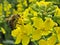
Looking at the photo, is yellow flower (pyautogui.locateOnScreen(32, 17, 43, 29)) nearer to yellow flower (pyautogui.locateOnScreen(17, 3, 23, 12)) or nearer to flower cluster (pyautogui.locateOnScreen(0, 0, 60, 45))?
flower cluster (pyautogui.locateOnScreen(0, 0, 60, 45))

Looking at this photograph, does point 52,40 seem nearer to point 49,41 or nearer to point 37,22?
point 49,41

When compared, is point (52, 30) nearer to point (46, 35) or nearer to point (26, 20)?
point (46, 35)

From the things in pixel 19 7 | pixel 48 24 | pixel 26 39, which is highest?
pixel 48 24

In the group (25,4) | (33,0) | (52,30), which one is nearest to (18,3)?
(25,4)

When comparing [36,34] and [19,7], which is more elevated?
[36,34]

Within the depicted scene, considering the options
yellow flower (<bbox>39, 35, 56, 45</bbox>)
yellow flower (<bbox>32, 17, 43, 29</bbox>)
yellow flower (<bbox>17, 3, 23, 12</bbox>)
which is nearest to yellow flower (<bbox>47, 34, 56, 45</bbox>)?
yellow flower (<bbox>39, 35, 56, 45</bbox>)

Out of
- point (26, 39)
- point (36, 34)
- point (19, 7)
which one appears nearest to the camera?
point (36, 34)

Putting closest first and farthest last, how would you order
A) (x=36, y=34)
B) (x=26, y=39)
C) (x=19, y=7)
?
(x=36, y=34)
(x=26, y=39)
(x=19, y=7)

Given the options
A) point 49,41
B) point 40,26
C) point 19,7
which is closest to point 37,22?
point 40,26

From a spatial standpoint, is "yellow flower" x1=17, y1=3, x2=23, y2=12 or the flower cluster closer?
the flower cluster

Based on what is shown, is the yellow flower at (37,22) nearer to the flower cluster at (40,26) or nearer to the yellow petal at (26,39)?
the flower cluster at (40,26)

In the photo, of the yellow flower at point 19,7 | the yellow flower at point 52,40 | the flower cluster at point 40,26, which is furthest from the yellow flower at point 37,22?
the yellow flower at point 19,7
